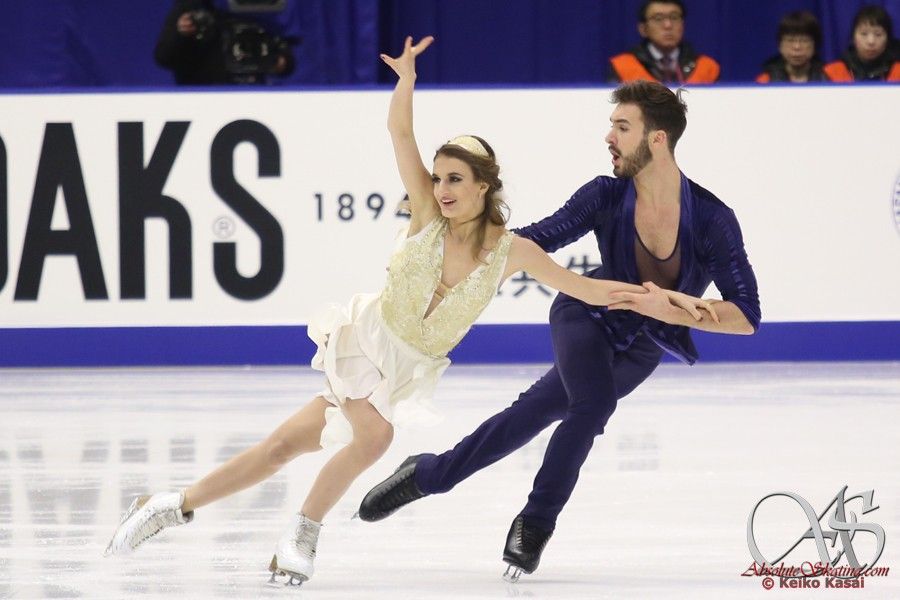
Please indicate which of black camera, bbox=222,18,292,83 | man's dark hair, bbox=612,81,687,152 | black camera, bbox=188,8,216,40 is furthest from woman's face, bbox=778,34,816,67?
man's dark hair, bbox=612,81,687,152

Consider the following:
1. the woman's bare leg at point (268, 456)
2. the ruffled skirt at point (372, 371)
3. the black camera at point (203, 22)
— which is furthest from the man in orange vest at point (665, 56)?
the woman's bare leg at point (268, 456)

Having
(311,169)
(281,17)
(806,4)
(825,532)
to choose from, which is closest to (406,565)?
(825,532)

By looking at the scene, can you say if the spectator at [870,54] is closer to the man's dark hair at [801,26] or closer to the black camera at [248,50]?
the man's dark hair at [801,26]

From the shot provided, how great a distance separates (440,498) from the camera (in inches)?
148

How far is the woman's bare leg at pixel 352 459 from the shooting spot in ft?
9.59

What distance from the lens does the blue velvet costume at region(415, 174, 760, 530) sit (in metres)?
3.00

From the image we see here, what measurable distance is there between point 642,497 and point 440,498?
0.50 metres

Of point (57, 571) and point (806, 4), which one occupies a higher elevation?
point (806, 4)

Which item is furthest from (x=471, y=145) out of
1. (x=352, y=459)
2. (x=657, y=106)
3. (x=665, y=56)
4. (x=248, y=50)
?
(x=248, y=50)

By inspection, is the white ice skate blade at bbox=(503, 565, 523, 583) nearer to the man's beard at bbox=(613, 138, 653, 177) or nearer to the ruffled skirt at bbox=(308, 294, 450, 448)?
the ruffled skirt at bbox=(308, 294, 450, 448)

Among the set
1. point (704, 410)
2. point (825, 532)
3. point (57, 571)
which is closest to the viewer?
point (57, 571)

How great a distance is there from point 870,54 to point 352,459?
4.81m

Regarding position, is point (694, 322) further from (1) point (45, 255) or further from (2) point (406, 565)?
(1) point (45, 255)

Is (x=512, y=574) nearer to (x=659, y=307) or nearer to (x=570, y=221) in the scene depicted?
(x=659, y=307)
